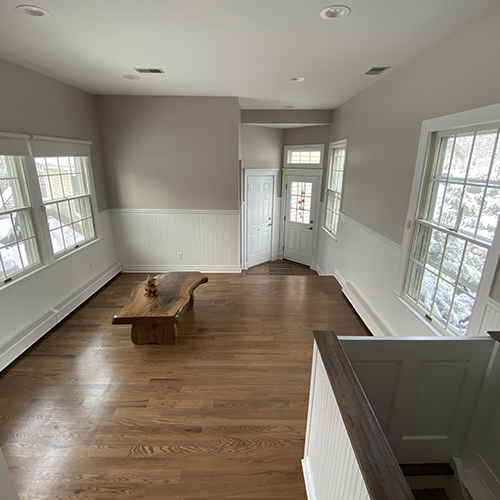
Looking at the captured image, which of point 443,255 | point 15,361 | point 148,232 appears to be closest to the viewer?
point 443,255

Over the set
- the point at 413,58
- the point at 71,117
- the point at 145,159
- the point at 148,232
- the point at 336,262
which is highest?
the point at 413,58

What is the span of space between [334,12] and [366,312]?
2.82 meters

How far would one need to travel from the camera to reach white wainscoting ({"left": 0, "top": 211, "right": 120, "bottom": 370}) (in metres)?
2.69

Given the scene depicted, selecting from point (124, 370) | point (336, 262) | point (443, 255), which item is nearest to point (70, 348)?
point (124, 370)

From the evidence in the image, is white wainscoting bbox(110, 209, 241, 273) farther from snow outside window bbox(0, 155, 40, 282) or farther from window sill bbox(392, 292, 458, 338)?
window sill bbox(392, 292, 458, 338)

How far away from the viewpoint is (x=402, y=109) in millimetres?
2723

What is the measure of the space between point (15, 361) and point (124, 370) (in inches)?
42.6

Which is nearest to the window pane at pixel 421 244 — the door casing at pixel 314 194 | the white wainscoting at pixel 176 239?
the white wainscoting at pixel 176 239

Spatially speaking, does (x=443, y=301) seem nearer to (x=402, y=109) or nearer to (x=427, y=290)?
(x=427, y=290)

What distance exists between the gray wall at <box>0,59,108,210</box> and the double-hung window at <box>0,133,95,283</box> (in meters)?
0.15

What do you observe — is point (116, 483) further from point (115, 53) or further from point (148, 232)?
point (148, 232)

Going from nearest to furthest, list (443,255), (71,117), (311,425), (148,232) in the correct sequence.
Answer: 1. (311,425)
2. (443,255)
3. (71,117)
4. (148,232)

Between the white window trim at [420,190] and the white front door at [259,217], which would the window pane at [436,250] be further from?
the white front door at [259,217]

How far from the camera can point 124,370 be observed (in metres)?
2.58
